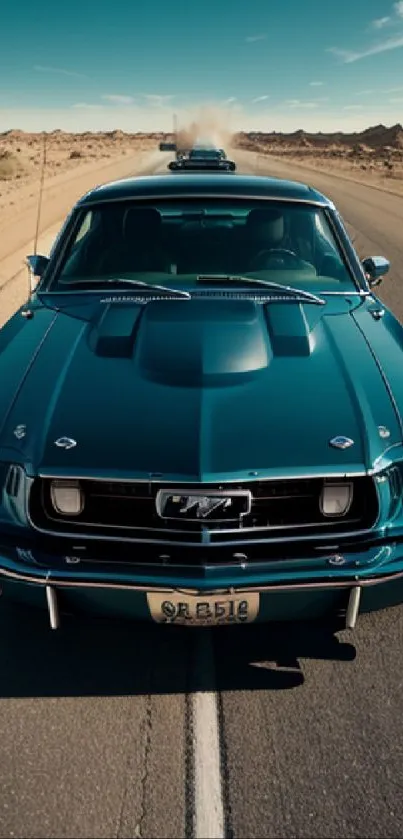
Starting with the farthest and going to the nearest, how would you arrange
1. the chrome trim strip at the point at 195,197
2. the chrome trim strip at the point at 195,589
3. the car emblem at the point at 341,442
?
the chrome trim strip at the point at 195,197, the car emblem at the point at 341,442, the chrome trim strip at the point at 195,589

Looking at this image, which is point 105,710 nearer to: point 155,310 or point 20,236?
point 155,310

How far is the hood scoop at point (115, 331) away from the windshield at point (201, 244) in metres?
0.42

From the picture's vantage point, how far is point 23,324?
12.9 ft

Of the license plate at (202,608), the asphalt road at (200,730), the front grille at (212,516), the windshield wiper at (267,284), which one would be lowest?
the asphalt road at (200,730)

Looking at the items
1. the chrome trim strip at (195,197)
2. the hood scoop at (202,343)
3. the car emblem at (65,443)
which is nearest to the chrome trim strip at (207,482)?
the car emblem at (65,443)

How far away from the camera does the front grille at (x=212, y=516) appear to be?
9.00 feet

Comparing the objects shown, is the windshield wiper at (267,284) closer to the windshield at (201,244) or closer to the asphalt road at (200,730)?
the windshield at (201,244)

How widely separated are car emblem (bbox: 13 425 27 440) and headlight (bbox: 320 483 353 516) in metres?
1.13

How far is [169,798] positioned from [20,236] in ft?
46.3

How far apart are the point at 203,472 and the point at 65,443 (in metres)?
0.53

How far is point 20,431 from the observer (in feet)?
9.54

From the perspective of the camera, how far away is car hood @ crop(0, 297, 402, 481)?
2740mm

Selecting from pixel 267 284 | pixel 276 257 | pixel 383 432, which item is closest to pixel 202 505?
pixel 383 432

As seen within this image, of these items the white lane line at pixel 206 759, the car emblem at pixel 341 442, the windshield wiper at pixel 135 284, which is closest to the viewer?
the white lane line at pixel 206 759
